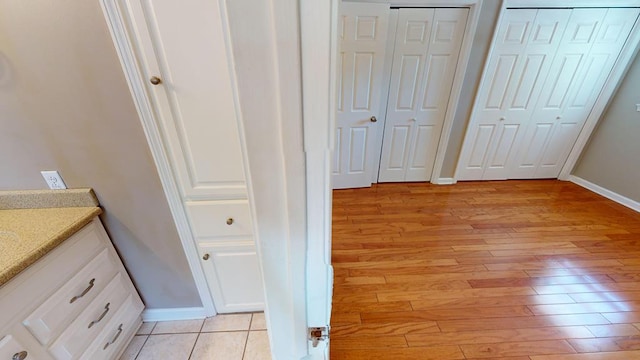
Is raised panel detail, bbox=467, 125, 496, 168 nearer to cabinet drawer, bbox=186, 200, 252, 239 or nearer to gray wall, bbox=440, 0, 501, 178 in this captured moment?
gray wall, bbox=440, 0, 501, 178

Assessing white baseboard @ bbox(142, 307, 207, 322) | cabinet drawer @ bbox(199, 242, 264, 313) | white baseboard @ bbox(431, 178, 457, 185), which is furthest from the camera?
white baseboard @ bbox(431, 178, 457, 185)

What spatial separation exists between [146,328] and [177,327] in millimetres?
196

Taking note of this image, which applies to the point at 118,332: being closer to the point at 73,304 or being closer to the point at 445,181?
the point at 73,304

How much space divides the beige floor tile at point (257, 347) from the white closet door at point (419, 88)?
2.31 metres

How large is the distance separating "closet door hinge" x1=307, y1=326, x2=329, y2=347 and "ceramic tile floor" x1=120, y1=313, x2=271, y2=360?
1.19 m

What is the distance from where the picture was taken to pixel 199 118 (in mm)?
992

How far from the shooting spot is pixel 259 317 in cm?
151

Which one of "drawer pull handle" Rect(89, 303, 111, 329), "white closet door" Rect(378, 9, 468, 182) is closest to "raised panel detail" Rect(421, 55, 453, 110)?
"white closet door" Rect(378, 9, 468, 182)

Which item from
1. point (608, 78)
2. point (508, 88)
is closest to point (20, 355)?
point (508, 88)

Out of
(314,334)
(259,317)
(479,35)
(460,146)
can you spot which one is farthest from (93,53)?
(460,146)

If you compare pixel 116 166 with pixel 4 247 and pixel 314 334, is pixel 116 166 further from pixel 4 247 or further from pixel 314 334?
pixel 314 334

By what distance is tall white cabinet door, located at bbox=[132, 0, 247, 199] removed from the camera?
84cm

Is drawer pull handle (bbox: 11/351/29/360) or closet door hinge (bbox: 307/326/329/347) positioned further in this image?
drawer pull handle (bbox: 11/351/29/360)

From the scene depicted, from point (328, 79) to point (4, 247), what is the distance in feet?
4.67
